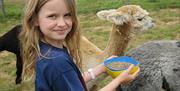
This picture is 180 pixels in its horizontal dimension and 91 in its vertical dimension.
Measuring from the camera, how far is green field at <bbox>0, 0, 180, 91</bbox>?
24.1 ft

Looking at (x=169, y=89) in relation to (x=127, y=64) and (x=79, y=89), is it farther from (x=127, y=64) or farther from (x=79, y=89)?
(x=79, y=89)

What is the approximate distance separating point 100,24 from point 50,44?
25.6ft

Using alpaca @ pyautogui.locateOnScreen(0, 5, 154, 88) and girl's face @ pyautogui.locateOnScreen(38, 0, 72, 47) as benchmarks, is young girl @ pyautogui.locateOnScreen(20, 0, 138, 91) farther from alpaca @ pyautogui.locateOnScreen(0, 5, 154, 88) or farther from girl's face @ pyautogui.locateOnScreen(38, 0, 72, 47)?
alpaca @ pyautogui.locateOnScreen(0, 5, 154, 88)

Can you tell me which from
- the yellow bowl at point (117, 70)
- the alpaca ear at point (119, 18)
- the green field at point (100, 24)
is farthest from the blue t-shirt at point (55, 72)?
the green field at point (100, 24)

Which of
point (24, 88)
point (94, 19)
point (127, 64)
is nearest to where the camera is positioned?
point (127, 64)

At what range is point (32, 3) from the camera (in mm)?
2197

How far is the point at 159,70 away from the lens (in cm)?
319

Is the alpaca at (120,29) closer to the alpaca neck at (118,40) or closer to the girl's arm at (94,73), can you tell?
the alpaca neck at (118,40)

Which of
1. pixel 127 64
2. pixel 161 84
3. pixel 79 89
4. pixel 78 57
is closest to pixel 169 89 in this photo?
pixel 161 84

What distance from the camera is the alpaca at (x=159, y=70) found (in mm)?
3145

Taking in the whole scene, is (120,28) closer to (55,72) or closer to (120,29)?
(120,29)

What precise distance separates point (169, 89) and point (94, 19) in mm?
7608

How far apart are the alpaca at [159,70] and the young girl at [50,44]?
1.05 metres

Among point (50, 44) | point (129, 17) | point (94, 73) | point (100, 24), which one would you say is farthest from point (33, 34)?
point (100, 24)
